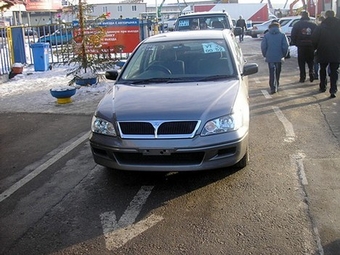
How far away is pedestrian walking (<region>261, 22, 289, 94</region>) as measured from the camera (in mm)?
9656

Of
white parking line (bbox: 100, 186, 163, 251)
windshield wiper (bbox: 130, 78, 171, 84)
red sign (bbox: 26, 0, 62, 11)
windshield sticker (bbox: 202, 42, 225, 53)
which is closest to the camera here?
white parking line (bbox: 100, 186, 163, 251)

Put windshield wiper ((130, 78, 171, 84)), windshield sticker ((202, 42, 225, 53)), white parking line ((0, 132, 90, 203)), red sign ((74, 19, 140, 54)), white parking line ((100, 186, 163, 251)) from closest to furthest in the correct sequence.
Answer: white parking line ((100, 186, 163, 251)) → white parking line ((0, 132, 90, 203)) → windshield wiper ((130, 78, 171, 84)) → windshield sticker ((202, 42, 225, 53)) → red sign ((74, 19, 140, 54))

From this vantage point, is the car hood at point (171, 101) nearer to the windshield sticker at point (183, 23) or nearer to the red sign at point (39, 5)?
the windshield sticker at point (183, 23)

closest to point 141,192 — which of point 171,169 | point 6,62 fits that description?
point 171,169

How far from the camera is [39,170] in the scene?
550cm

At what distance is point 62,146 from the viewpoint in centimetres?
657

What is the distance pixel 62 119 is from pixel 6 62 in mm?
7689

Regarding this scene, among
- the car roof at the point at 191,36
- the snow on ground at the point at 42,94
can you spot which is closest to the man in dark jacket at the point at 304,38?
the car roof at the point at 191,36

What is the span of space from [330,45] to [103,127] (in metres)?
6.41

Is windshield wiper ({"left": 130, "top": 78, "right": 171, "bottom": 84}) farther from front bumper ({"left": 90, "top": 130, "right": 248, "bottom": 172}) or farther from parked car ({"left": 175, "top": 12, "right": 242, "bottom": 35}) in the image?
parked car ({"left": 175, "top": 12, "right": 242, "bottom": 35})

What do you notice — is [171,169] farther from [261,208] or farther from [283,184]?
[283,184]

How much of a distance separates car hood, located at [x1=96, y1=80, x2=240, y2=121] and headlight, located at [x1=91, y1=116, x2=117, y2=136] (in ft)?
0.21

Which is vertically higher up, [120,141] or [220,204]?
[120,141]

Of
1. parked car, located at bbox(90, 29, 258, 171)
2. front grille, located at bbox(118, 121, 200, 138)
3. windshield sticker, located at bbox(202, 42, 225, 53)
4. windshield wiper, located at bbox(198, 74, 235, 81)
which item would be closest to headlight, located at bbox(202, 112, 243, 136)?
parked car, located at bbox(90, 29, 258, 171)
